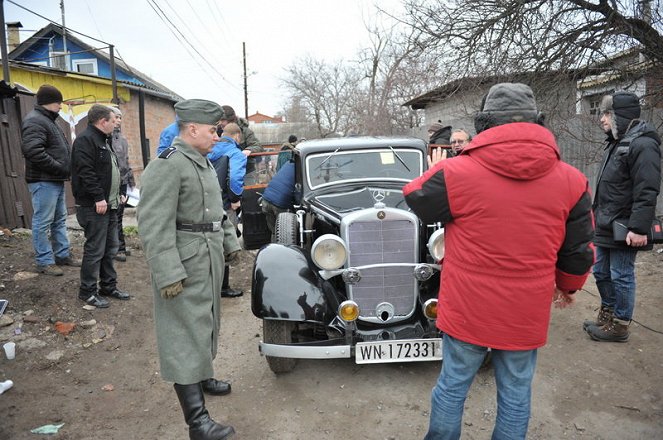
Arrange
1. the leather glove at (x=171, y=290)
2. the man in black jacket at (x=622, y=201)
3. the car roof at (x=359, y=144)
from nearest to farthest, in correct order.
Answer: the leather glove at (x=171, y=290)
the man in black jacket at (x=622, y=201)
the car roof at (x=359, y=144)

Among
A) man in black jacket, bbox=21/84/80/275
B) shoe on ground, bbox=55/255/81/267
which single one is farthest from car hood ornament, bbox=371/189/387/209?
shoe on ground, bbox=55/255/81/267

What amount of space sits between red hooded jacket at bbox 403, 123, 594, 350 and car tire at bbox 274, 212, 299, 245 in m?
2.26

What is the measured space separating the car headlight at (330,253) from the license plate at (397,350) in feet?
1.95

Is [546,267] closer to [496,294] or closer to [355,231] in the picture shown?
[496,294]

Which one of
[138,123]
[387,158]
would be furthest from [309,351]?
[138,123]

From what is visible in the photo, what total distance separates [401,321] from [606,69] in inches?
235

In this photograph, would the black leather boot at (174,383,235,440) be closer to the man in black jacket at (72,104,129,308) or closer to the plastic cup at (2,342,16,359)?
the plastic cup at (2,342,16,359)

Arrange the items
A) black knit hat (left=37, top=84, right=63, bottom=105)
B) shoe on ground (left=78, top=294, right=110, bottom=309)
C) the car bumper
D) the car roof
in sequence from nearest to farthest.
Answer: the car bumper < shoe on ground (left=78, top=294, right=110, bottom=309) < the car roof < black knit hat (left=37, top=84, right=63, bottom=105)

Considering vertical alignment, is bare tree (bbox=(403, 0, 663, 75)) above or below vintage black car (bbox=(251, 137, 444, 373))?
above

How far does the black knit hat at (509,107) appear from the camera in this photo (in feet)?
6.51

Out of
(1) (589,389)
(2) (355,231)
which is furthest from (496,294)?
(1) (589,389)

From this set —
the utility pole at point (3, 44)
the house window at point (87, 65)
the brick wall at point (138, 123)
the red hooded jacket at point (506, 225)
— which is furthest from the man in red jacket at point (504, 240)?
the house window at point (87, 65)

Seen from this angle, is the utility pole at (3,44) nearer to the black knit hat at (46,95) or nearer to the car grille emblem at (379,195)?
the black knit hat at (46,95)

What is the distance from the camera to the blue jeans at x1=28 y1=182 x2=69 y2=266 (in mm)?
4941
